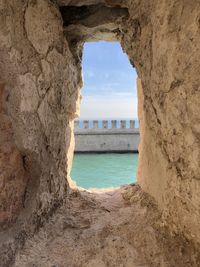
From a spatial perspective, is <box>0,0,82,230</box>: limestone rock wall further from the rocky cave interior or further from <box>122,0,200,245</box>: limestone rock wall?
<box>122,0,200,245</box>: limestone rock wall

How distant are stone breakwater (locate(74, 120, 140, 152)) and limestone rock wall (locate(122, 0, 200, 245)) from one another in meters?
7.53

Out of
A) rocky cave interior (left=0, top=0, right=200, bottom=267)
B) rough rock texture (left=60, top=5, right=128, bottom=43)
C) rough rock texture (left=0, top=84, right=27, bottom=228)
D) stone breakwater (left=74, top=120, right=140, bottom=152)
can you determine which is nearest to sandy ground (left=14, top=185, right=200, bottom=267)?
rocky cave interior (left=0, top=0, right=200, bottom=267)

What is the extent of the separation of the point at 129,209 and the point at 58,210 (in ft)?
0.91

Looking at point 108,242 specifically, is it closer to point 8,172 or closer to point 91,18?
point 8,172

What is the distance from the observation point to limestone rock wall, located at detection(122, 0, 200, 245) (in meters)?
0.83

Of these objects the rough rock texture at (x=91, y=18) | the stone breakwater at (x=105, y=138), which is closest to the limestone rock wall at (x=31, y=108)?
the rough rock texture at (x=91, y=18)

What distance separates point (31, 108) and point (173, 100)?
476mm

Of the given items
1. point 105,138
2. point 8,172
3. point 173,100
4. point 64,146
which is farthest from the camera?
point 105,138

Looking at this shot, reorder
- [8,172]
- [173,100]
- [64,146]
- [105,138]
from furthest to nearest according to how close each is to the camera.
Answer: [105,138]
[64,146]
[8,172]
[173,100]

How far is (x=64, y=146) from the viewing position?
1405 millimetres

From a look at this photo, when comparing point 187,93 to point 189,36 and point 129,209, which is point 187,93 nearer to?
point 189,36

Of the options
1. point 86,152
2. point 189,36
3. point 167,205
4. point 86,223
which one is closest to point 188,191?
point 167,205

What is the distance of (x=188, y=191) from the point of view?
88 centimetres

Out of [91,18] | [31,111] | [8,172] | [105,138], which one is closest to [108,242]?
[8,172]
